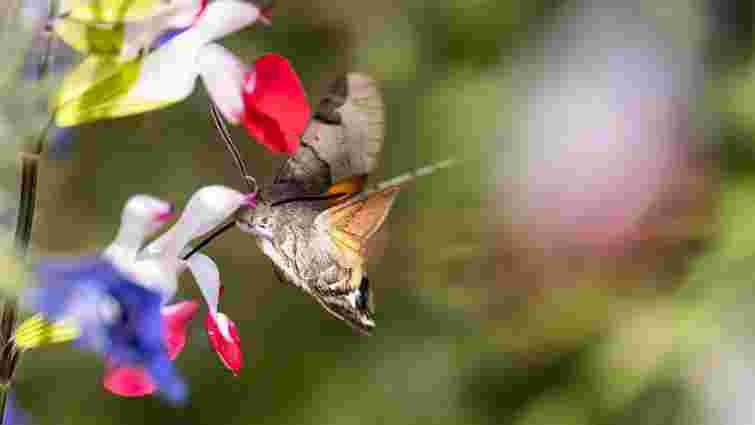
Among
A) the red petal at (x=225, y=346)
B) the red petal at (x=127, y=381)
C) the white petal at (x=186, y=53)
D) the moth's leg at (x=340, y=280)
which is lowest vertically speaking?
the red petal at (x=127, y=381)

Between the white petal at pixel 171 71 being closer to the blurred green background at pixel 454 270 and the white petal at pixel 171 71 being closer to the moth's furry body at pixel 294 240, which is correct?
the moth's furry body at pixel 294 240

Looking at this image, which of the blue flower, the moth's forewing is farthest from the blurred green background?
the blue flower

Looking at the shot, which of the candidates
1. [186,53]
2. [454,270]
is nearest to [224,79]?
[186,53]

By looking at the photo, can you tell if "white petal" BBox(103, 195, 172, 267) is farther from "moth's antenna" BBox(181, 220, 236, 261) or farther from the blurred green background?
the blurred green background

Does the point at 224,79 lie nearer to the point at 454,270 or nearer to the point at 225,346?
the point at 225,346

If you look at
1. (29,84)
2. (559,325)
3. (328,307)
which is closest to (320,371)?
(559,325)

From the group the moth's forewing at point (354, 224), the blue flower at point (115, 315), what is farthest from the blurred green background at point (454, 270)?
the blue flower at point (115, 315)

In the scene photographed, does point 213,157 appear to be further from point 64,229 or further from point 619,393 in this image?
point 619,393
